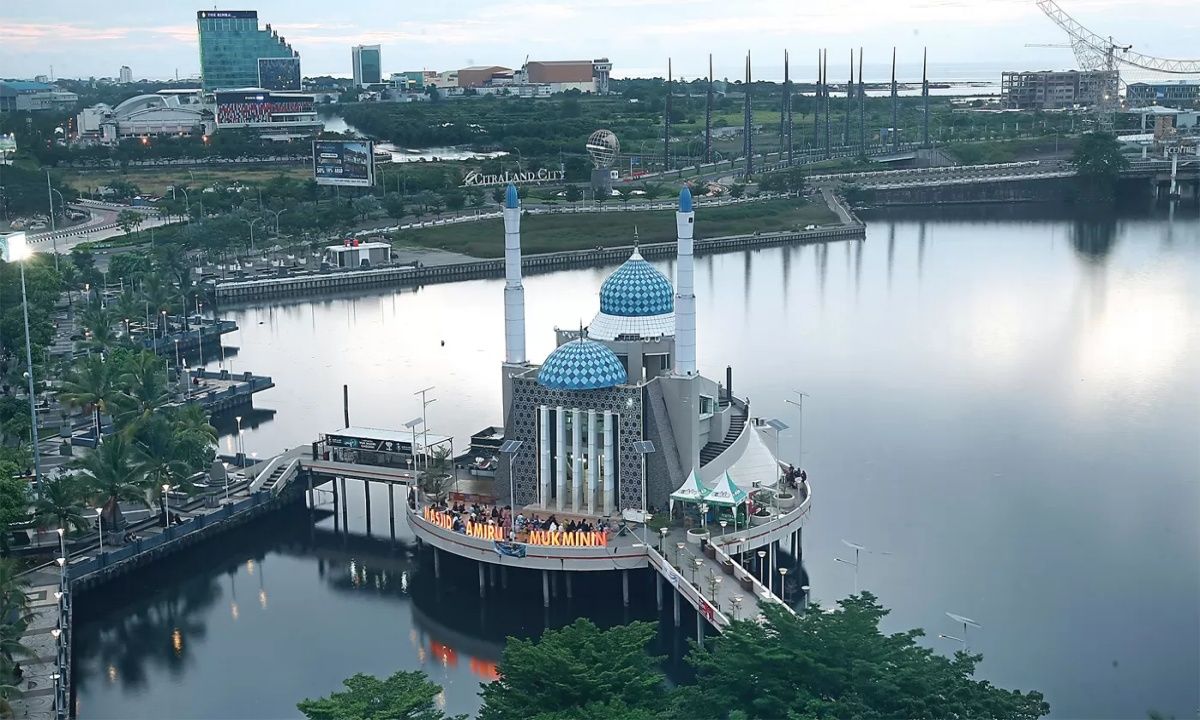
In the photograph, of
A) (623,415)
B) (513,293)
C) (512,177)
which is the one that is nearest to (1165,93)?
(512,177)

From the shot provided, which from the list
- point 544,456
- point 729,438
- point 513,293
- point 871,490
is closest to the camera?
point 544,456

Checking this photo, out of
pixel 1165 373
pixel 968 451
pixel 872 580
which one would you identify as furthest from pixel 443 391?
pixel 1165 373

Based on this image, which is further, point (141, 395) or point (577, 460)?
point (141, 395)

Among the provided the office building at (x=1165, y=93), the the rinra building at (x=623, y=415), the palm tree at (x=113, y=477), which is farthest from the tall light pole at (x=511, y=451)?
the office building at (x=1165, y=93)

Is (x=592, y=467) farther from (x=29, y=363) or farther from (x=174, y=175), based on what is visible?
(x=174, y=175)

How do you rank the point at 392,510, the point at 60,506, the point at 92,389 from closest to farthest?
1. the point at 60,506
2. the point at 392,510
3. the point at 92,389

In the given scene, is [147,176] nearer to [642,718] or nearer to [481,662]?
[481,662]
